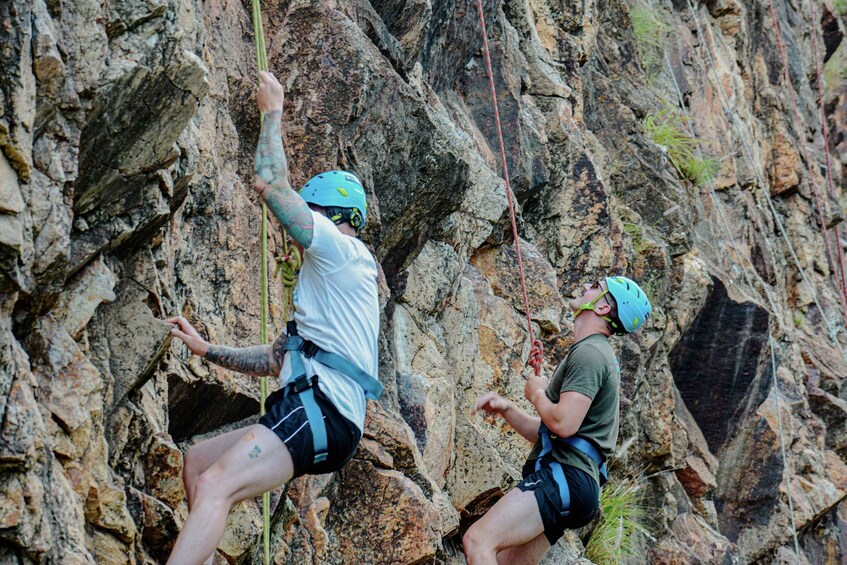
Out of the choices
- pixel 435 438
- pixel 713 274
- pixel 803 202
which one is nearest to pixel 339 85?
pixel 435 438

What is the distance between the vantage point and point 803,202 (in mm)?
17438

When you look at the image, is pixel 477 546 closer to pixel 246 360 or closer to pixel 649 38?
pixel 246 360

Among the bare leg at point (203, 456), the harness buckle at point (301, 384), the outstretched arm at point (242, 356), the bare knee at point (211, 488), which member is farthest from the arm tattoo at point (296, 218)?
the bare knee at point (211, 488)

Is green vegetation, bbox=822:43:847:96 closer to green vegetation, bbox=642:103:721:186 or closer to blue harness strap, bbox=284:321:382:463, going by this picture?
green vegetation, bbox=642:103:721:186

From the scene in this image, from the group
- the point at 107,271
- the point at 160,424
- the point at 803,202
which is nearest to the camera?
the point at 107,271

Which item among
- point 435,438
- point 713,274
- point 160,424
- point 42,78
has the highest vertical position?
point 42,78

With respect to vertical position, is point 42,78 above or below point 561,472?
above

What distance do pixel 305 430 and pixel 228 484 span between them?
40 centimetres

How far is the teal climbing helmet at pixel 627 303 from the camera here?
6.06 m

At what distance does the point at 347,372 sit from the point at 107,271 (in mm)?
1265

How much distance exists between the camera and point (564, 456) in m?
5.84

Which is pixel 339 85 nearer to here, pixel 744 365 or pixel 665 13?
pixel 744 365

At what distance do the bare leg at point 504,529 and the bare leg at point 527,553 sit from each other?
210 millimetres

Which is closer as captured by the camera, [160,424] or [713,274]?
[160,424]
